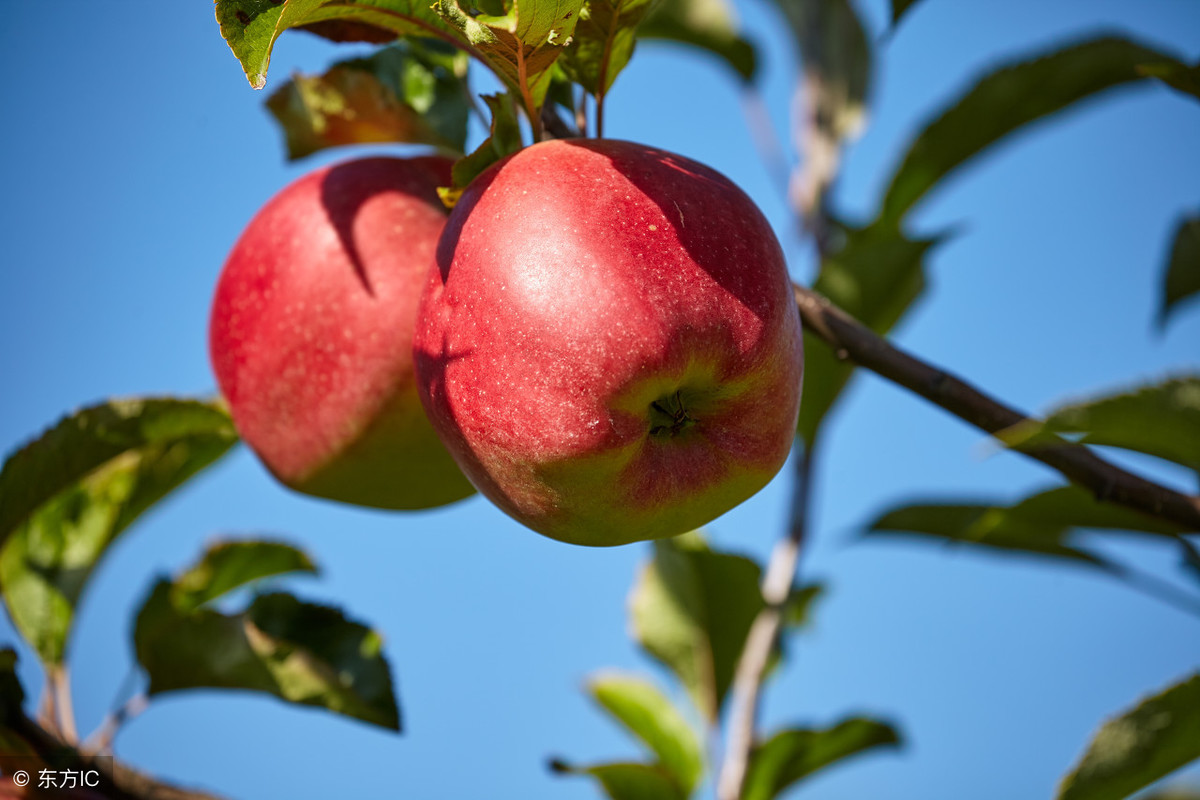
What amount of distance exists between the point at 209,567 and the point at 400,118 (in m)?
0.63

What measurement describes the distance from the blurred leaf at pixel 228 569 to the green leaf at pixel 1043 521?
2.85 feet

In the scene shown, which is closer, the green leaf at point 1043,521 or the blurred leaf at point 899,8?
the blurred leaf at point 899,8

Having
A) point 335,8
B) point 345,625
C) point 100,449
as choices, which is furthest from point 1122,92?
point 100,449

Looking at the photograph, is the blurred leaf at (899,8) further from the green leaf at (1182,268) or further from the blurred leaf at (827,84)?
the blurred leaf at (827,84)

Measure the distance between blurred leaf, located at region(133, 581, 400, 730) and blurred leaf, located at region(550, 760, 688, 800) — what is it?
32 centimetres

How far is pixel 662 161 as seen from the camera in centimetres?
76

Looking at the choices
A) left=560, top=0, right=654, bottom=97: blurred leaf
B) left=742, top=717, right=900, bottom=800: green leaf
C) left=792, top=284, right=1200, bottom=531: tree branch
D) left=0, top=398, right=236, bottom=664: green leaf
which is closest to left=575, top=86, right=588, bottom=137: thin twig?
left=560, top=0, right=654, bottom=97: blurred leaf

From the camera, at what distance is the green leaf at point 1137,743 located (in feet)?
2.61

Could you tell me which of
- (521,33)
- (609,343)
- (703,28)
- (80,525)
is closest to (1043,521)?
(609,343)

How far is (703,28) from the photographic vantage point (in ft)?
6.29

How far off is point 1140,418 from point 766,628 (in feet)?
3.15

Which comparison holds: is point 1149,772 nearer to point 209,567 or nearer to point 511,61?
point 511,61

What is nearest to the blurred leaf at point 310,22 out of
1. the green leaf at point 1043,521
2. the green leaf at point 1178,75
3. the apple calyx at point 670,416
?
the apple calyx at point 670,416

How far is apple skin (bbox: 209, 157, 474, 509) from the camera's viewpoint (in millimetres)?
926
